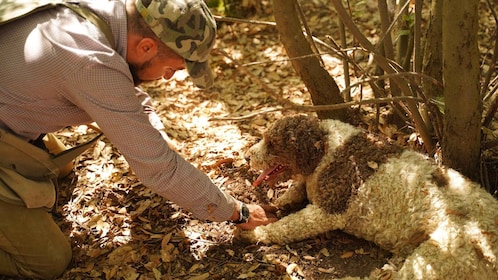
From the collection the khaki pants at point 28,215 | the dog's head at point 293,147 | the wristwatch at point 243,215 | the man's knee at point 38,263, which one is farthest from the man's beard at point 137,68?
the man's knee at point 38,263

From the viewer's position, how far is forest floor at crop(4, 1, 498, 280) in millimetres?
3713

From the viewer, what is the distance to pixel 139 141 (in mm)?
3178

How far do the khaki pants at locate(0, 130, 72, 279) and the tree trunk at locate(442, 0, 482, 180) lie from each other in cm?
266

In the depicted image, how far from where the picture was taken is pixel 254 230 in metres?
3.85

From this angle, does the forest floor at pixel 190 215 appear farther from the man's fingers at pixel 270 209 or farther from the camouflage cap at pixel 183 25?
the camouflage cap at pixel 183 25

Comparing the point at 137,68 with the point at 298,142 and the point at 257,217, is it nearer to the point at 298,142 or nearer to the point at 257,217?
the point at 298,142

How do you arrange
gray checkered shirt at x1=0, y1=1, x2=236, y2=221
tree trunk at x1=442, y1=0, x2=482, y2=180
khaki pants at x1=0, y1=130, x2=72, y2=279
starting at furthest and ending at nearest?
khaki pants at x1=0, y1=130, x2=72, y2=279, tree trunk at x1=442, y1=0, x2=482, y2=180, gray checkered shirt at x1=0, y1=1, x2=236, y2=221

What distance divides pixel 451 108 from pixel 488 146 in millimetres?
544

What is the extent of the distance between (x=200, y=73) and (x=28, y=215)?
1.50 metres

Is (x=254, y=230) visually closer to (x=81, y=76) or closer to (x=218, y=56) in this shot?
(x=81, y=76)

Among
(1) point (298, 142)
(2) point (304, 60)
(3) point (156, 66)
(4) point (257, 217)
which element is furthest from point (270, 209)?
(3) point (156, 66)

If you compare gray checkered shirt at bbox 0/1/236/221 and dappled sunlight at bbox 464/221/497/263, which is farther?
dappled sunlight at bbox 464/221/497/263

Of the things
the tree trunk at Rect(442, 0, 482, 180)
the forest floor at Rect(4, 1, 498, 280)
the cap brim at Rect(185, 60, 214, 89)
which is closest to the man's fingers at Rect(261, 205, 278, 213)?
the forest floor at Rect(4, 1, 498, 280)

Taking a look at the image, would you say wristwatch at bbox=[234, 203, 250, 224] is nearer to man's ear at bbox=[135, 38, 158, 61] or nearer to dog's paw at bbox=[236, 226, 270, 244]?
dog's paw at bbox=[236, 226, 270, 244]
